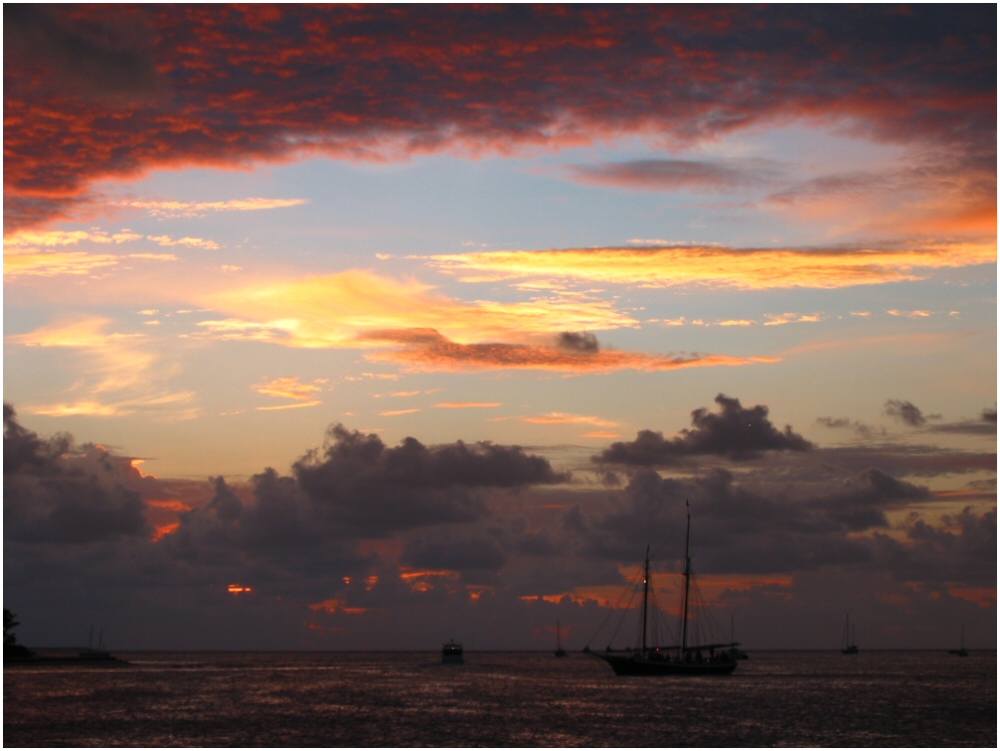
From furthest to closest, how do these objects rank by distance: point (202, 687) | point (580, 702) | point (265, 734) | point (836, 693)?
point (202, 687)
point (836, 693)
point (580, 702)
point (265, 734)

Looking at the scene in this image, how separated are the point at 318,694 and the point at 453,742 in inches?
3130

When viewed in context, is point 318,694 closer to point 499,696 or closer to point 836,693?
point 499,696

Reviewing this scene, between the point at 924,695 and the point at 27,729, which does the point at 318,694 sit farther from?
the point at 924,695

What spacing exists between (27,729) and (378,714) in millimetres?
39838

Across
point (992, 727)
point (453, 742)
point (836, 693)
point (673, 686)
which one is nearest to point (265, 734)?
point (453, 742)

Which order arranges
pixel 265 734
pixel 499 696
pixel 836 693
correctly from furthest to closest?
pixel 836 693
pixel 499 696
pixel 265 734

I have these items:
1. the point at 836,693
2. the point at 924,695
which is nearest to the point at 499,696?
the point at 836,693

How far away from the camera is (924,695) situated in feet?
589

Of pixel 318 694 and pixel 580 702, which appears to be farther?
pixel 318 694

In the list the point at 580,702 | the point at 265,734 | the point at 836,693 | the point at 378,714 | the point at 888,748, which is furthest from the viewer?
the point at 836,693

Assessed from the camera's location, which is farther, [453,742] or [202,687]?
[202,687]

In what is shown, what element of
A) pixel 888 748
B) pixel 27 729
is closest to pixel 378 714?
pixel 27 729

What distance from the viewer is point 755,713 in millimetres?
137125

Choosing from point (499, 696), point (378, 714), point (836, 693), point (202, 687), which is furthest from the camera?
point (202, 687)
